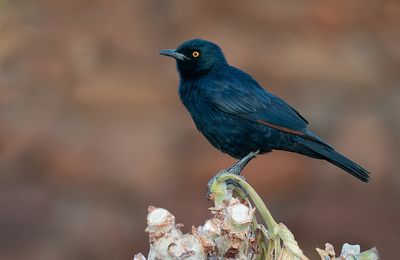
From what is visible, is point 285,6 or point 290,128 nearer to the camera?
point 290,128

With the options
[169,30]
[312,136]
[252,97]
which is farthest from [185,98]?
[169,30]

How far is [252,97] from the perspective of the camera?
3.97 m

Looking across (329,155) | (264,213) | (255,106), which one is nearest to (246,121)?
(255,106)

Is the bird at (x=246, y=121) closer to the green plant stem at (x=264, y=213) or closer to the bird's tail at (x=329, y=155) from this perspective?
the bird's tail at (x=329, y=155)

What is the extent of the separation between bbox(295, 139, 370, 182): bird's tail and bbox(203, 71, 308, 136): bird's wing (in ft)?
0.35

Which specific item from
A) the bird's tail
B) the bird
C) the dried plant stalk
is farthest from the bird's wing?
the dried plant stalk

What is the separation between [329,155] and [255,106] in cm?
43

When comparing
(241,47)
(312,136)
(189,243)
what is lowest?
(189,243)

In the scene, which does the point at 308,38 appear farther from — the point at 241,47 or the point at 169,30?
the point at 169,30

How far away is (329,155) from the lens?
152 inches

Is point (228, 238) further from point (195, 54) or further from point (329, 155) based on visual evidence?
point (195, 54)

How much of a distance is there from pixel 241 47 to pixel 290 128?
3867 mm

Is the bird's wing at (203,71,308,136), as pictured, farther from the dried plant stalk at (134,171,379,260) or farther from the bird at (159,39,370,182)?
the dried plant stalk at (134,171,379,260)

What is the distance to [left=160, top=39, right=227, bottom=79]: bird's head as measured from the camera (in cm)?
415
